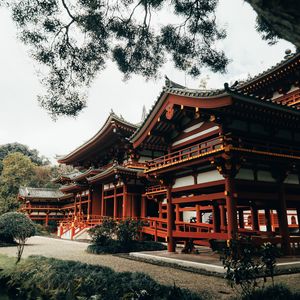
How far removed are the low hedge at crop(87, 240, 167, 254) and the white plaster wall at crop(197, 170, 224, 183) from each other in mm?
5640

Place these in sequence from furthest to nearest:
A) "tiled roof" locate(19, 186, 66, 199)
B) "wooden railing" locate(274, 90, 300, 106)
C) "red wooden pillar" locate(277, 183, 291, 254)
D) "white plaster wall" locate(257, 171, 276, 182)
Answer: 1. "tiled roof" locate(19, 186, 66, 199)
2. "wooden railing" locate(274, 90, 300, 106)
3. "white plaster wall" locate(257, 171, 276, 182)
4. "red wooden pillar" locate(277, 183, 291, 254)

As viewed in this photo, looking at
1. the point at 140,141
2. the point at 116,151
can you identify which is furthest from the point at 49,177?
the point at 140,141

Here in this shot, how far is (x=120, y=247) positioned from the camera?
15.8m

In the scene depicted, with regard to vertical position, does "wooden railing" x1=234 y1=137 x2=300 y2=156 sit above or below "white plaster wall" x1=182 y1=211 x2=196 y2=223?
above

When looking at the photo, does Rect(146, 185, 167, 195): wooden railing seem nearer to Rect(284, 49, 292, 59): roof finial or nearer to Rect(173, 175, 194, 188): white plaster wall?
Rect(173, 175, 194, 188): white plaster wall

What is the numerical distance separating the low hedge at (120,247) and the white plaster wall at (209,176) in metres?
5.64

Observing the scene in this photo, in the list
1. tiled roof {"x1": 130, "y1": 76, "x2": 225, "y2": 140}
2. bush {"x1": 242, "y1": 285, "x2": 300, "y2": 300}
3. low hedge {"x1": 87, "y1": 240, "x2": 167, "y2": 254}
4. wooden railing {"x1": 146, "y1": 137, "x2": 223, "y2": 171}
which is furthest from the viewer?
low hedge {"x1": 87, "y1": 240, "x2": 167, "y2": 254}

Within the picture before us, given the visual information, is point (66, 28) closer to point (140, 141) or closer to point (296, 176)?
point (140, 141)

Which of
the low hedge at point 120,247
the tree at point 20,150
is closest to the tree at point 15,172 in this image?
the tree at point 20,150

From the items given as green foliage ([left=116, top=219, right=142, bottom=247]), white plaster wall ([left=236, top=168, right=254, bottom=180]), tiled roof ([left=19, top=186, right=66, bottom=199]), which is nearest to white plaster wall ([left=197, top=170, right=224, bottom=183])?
white plaster wall ([left=236, top=168, right=254, bottom=180])

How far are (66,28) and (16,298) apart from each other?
7.85 m

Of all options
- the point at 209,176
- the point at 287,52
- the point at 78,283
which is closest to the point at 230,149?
the point at 209,176

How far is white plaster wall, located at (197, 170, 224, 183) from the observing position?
38.3ft

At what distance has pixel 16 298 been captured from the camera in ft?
26.8
